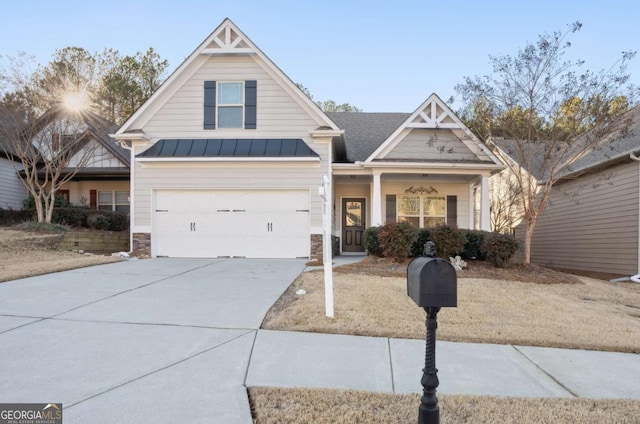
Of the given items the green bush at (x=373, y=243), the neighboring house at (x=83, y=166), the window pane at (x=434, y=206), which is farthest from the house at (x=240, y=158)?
the neighboring house at (x=83, y=166)

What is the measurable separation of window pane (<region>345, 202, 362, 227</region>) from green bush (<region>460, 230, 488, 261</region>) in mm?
Result: 4978

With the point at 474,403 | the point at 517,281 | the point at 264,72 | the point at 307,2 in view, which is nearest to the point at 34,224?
the point at 264,72

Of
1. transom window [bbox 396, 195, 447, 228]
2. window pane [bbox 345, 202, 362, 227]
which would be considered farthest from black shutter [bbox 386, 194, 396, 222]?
window pane [bbox 345, 202, 362, 227]

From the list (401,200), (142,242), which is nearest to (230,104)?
(142,242)

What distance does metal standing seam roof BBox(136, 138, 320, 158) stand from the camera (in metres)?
12.8

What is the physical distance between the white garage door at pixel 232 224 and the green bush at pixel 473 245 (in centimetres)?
439

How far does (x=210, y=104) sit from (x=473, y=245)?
853 centimetres

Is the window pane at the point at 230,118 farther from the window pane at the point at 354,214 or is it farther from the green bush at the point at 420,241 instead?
the green bush at the point at 420,241

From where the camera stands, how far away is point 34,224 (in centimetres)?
1537

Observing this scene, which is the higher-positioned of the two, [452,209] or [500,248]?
[452,209]

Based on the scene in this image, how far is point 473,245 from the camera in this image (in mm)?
11852

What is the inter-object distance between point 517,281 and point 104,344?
8290 millimetres

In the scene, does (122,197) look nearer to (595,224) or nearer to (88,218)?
(88,218)

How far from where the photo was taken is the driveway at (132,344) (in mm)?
3416
